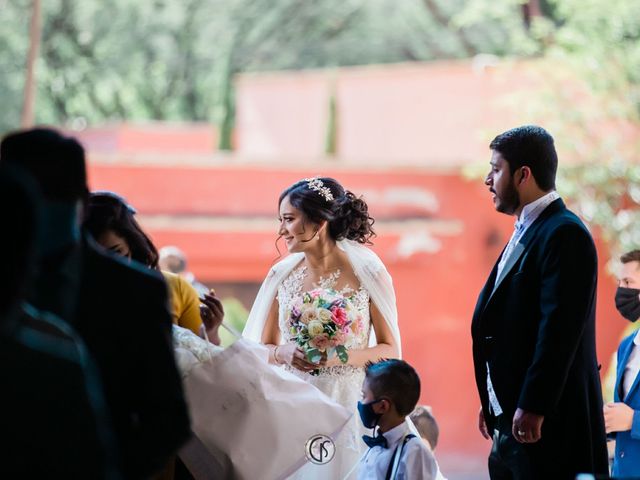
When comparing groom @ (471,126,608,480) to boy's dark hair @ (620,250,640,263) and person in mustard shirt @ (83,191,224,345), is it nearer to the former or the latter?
person in mustard shirt @ (83,191,224,345)

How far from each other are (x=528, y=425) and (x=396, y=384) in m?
0.57

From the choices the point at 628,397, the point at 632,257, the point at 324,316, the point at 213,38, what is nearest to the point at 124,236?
the point at 324,316

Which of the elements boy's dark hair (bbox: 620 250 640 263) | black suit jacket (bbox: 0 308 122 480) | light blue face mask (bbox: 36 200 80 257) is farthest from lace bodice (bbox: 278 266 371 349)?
black suit jacket (bbox: 0 308 122 480)

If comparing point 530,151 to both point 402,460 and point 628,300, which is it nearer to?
point 402,460

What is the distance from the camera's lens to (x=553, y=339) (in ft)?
15.1

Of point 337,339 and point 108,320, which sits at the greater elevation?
point 108,320

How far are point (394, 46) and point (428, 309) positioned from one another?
36.4 ft

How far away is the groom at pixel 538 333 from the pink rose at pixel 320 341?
3.17 ft

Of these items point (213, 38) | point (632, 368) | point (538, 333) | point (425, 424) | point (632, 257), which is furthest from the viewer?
point (213, 38)

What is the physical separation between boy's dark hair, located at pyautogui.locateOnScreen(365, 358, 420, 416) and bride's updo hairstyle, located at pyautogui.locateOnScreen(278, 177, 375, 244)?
125cm

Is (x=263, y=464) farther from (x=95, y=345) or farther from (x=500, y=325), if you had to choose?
(x=95, y=345)

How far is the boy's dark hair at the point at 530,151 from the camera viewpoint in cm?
484
